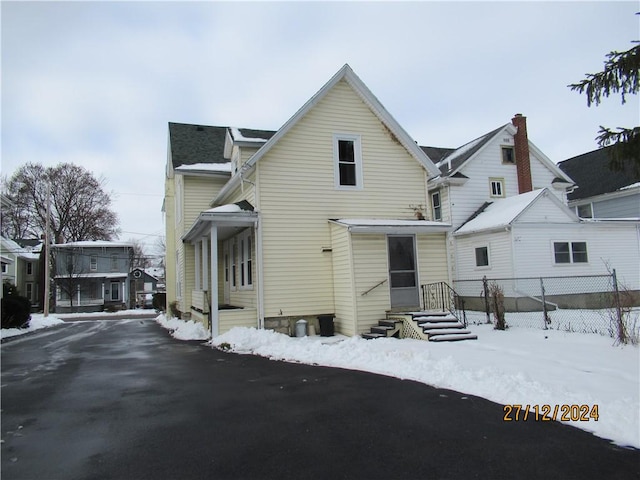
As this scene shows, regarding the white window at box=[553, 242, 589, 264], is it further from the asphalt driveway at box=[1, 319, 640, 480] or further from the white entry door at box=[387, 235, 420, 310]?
the asphalt driveway at box=[1, 319, 640, 480]

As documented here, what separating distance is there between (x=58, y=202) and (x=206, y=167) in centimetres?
3527

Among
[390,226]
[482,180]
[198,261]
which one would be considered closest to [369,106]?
[390,226]

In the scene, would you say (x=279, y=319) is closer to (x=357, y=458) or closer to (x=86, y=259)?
(x=357, y=458)

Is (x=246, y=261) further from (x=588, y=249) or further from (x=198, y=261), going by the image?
(x=588, y=249)

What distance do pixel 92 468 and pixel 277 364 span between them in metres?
5.61

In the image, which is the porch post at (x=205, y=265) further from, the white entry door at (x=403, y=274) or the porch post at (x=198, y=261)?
the white entry door at (x=403, y=274)

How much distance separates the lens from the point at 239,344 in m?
11.9

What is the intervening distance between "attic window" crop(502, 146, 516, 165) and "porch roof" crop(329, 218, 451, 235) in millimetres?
11816

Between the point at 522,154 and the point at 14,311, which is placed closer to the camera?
the point at 14,311

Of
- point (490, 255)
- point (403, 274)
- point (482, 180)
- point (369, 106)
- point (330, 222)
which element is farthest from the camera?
point (482, 180)

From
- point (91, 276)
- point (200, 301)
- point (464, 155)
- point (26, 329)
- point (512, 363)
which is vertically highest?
point (464, 155)

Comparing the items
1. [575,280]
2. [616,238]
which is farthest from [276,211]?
[616,238]

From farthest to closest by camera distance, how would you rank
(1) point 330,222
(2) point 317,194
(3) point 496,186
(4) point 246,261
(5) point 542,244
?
1. (3) point 496,186
2. (5) point 542,244
3. (4) point 246,261
4. (2) point 317,194
5. (1) point 330,222

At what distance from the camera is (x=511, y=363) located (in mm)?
8344
